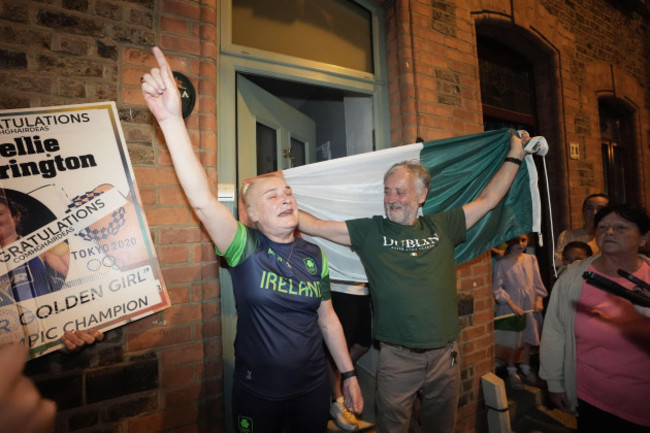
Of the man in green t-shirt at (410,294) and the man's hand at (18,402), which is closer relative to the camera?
the man's hand at (18,402)

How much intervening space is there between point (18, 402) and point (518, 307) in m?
4.12

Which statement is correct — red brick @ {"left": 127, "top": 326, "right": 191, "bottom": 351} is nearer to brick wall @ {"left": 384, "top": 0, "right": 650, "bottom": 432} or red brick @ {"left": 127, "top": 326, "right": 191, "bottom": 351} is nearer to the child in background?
brick wall @ {"left": 384, "top": 0, "right": 650, "bottom": 432}

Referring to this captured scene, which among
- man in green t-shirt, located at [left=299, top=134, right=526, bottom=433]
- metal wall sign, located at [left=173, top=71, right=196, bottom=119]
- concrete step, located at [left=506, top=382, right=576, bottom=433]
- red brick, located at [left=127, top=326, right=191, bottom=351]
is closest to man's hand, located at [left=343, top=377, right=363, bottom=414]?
man in green t-shirt, located at [left=299, top=134, right=526, bottom=433]

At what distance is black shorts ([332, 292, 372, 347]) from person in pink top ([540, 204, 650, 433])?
1301 millimetres

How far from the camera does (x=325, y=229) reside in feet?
6.57

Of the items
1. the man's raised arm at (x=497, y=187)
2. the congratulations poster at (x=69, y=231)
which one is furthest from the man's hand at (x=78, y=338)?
the man's raised arm at (x=497, y=187)

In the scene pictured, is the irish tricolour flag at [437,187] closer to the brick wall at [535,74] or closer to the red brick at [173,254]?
the brick wall at [535,74]

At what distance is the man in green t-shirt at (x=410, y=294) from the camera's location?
1.88m

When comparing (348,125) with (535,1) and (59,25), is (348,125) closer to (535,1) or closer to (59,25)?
(59,25)

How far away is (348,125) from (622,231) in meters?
2.16

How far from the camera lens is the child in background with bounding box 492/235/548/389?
359 cm

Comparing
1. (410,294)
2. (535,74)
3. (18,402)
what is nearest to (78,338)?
(18,402)

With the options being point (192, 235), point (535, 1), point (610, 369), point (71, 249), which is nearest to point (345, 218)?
point (192, 235)

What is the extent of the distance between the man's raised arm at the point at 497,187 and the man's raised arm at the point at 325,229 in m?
0.86
